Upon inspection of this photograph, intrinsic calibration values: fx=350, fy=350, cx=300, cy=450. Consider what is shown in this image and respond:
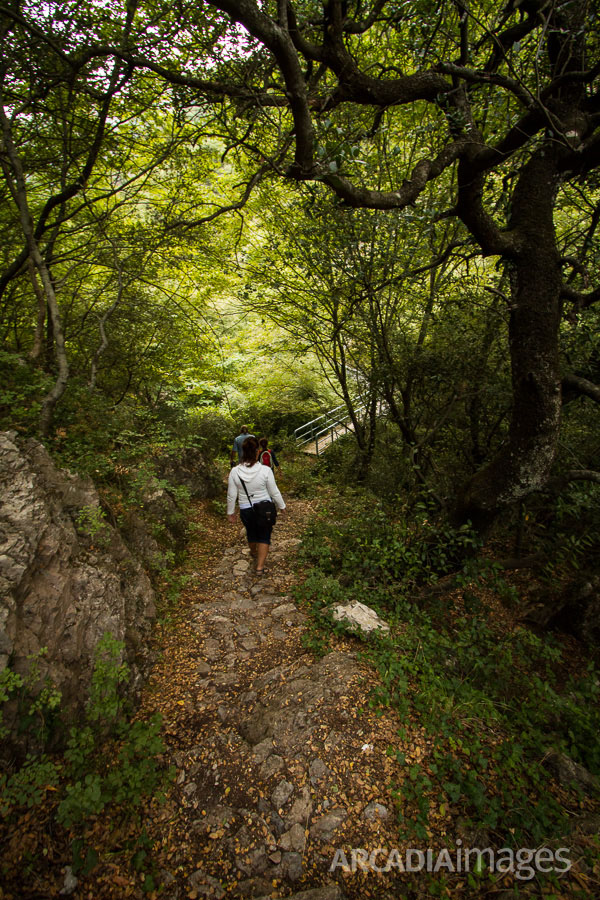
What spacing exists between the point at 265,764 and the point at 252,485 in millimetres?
2813

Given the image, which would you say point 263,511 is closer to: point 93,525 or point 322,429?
point 93,525

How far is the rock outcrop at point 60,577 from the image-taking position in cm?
239

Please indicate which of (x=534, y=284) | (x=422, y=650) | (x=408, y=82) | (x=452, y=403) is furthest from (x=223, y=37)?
(x=422, y=650)

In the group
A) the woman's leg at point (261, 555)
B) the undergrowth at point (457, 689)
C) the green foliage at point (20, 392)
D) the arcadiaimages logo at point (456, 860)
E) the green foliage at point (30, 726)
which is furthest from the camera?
the woman's leg at point (261, 555)

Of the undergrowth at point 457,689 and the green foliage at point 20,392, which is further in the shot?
the green foliage at point 20,392

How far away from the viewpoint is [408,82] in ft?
10.3

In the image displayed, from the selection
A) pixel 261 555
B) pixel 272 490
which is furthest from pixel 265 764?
pixel 272 490

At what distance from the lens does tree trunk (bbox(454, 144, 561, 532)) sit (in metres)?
3.42

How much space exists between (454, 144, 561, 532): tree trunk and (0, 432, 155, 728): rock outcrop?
13.7 ft

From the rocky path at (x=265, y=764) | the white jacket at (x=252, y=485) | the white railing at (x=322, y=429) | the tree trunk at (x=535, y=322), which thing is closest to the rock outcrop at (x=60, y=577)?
the rocky path at (x=265, y=764)

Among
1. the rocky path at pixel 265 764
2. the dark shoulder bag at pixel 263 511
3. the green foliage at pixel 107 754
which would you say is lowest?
the rocky path at pixel 265 764

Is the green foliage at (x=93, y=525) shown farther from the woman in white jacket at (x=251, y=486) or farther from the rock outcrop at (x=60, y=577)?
the woman in white jacket at (x=251, y=486)

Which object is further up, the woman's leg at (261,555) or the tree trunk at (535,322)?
the tree trunk at (535,322)

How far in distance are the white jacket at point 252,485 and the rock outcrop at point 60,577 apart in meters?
1.46
